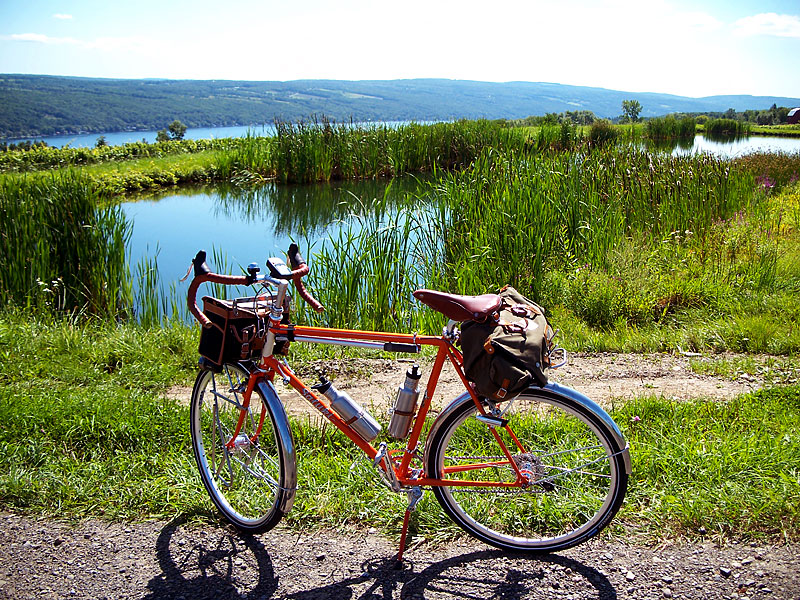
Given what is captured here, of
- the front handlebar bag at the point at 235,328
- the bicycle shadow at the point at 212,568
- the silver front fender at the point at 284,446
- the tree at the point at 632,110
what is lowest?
the bicycle shadow at the point at 212,568

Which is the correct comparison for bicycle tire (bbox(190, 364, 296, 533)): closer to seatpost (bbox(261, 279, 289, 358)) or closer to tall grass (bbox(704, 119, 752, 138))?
seatpost (bbox(261, 279, 289, 358))

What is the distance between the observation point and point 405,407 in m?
2.66

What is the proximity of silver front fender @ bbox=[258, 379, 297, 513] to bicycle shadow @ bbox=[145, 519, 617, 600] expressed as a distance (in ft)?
1.01

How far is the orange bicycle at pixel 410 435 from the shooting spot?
260 cm

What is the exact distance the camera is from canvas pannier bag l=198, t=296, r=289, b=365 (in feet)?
9.00

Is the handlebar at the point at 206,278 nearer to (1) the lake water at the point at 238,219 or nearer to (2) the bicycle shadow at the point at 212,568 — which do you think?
(2) the bicycle shadow at the point at 212,568

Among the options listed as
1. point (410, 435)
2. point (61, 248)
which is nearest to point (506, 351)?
point (410, 435)

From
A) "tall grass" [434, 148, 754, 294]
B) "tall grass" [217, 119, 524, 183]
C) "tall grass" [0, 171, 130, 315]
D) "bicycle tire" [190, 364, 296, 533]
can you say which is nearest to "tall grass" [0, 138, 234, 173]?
"tall grass" [217, 119, 524, 183]

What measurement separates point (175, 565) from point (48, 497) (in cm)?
96

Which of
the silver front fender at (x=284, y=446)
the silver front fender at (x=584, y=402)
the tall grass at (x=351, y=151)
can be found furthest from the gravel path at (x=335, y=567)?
the tall grass at (x=351, y=151)

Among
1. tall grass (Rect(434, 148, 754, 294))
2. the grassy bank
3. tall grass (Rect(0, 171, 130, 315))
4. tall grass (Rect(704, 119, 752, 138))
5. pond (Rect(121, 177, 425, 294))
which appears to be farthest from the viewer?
tall grass (Rect(704, 119, 752, 138))

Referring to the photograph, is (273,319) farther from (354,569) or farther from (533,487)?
(533,487)

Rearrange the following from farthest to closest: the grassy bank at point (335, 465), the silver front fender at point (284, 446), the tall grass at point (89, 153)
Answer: the tall grass at point (89, 153) → the grassy bank at point (335, 465) → the silver front fender at point (284, 446)

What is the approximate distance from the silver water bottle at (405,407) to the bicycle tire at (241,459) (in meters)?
0.45
